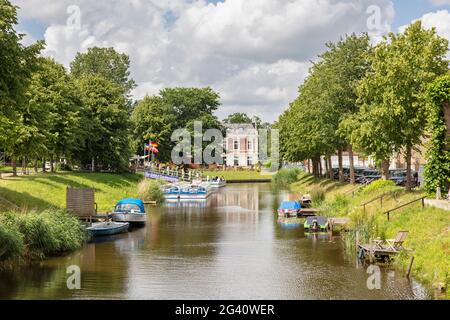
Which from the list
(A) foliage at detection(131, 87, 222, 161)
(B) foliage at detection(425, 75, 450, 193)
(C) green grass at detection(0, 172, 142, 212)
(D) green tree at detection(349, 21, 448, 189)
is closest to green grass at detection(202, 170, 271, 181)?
(A) foliage at detection(131, 87, 222, 161)

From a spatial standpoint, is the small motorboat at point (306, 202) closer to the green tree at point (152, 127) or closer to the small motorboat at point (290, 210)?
the small motorboat at point (290, 210)

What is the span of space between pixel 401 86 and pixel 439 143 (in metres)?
7.29

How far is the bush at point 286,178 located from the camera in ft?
319

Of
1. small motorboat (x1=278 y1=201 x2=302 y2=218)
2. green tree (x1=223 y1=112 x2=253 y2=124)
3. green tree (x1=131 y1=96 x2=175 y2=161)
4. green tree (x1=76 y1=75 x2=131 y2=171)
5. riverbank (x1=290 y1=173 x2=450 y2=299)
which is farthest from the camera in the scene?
green tree (x1=223 y1=112 x2=253 y2=124)

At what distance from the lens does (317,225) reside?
38.3m

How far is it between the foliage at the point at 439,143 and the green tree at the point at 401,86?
166 inches

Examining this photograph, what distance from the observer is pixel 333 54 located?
177 feet

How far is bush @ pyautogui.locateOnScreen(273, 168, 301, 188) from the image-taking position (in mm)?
97125

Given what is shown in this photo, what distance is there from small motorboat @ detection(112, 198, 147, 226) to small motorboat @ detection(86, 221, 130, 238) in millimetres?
1834

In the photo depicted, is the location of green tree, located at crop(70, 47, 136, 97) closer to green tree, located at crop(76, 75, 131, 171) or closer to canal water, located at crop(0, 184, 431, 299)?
green tree, located at crop(76, 75, 131, 171)

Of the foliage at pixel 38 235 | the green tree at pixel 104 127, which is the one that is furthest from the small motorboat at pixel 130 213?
the green tree at pixel 104 127

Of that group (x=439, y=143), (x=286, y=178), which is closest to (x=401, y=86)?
(x=439, y=143)

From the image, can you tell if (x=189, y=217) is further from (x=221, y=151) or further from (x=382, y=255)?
(x=221, y=151)
